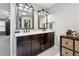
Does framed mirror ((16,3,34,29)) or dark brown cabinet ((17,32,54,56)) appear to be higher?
framed mirror ((16,3,34,29))

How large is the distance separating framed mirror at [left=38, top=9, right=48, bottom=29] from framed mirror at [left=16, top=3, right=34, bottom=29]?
0.17m

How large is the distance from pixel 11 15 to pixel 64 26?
1128mm

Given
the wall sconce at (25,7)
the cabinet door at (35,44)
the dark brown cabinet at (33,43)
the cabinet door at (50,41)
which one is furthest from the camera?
the cabinet door at (35,44)

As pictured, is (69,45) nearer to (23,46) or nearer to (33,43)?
(33,43)

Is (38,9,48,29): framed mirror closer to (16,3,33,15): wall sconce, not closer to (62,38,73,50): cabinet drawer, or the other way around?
(16,3,33,15): wall sconce

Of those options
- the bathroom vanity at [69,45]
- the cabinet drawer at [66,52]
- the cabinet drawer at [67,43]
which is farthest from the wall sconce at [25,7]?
the cabinet drawer at [66,52]

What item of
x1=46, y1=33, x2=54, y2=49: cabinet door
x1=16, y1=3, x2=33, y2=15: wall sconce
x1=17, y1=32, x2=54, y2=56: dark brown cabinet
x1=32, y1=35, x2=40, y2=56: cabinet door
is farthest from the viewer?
x1=32, y1=35, x2=40, y2=56: cabinet door

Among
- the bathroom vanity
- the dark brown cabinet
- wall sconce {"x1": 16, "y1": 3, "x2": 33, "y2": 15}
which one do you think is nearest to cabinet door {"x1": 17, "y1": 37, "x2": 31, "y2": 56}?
the dark brown cabinet

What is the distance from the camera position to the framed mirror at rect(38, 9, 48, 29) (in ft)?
7.67

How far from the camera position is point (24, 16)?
7.68 feet

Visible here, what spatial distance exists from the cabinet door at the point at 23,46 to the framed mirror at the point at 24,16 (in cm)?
28

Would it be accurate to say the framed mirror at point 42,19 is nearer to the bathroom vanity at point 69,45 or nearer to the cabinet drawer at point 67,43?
the bathroom vanity at point 69,45

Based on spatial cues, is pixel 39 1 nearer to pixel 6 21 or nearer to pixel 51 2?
pixel 51 2

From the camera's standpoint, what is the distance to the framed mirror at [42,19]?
7.67 feet
